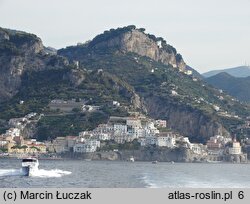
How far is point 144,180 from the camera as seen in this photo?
108812 millimetres

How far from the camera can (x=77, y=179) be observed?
351ft
